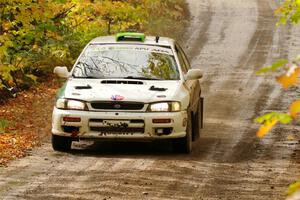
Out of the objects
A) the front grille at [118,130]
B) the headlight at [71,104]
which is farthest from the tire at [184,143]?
the headlight at [71,104]

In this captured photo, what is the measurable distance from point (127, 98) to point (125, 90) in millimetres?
240

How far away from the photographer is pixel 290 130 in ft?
43.7

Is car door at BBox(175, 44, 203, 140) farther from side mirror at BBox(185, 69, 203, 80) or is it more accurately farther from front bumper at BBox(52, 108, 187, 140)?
front bumper at BBox(52, 108, 187, 140)

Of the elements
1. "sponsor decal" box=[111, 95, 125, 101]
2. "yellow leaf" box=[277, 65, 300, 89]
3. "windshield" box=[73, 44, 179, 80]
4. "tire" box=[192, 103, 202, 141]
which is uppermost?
"yellow leaf" box=[277, 65, 300, 89]

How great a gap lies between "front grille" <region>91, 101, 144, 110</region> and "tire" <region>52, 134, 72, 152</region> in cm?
76

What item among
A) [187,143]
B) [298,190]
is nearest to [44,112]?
[187,143]

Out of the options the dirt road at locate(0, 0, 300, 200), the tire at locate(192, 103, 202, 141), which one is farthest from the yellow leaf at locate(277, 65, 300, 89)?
the tire at locate(192, 103, 202, 141)

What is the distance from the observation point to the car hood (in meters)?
10.1

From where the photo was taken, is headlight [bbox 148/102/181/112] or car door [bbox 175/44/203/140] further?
car door [bbox 175/44/203/140]

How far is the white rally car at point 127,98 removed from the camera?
33.2 feet

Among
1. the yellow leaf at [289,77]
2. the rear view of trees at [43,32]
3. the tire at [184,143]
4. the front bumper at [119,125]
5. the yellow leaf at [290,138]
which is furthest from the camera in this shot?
the rear view of trees at [43,32]

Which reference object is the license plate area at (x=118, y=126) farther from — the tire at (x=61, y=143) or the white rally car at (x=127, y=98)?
the tire at (x=61, y=143)

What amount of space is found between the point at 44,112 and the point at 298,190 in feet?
42.1

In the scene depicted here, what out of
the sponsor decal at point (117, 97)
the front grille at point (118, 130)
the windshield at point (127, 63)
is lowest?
the front grille at point (118, 130)
